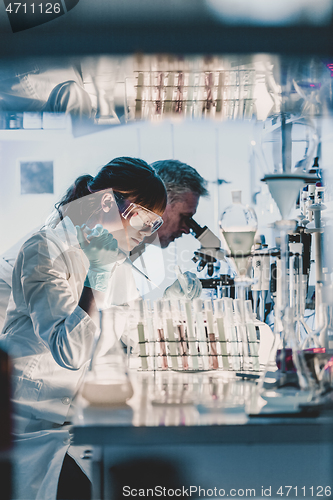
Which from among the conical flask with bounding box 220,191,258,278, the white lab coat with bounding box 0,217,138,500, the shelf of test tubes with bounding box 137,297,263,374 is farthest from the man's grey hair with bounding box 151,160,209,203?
the shelf of test tubes with bounding box 137,297,263,374

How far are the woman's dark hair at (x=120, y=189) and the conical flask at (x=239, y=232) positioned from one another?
449 mm

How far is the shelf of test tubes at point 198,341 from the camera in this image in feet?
3.81

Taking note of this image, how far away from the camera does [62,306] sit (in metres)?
1.34

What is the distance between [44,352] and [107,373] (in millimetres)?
623

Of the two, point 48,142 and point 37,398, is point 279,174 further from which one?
point 48,142

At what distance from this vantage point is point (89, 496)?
1.35 meters

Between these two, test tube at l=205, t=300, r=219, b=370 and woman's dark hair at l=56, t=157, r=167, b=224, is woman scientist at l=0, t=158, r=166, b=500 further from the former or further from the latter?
test tube at l=205, t=300, r=219, b=370

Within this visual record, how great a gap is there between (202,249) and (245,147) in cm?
52

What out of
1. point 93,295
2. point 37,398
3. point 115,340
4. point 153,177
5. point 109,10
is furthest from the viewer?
point 153,177

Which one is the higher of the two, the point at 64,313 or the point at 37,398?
the point at 64,313

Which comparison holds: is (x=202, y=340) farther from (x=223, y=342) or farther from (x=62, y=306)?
(x=62, y=306)

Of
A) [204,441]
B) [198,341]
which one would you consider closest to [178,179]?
[198,341]

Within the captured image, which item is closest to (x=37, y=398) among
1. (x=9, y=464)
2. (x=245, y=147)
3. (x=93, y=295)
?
(x=9, y=464)

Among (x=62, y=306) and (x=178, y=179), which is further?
(x=178, y=179)
